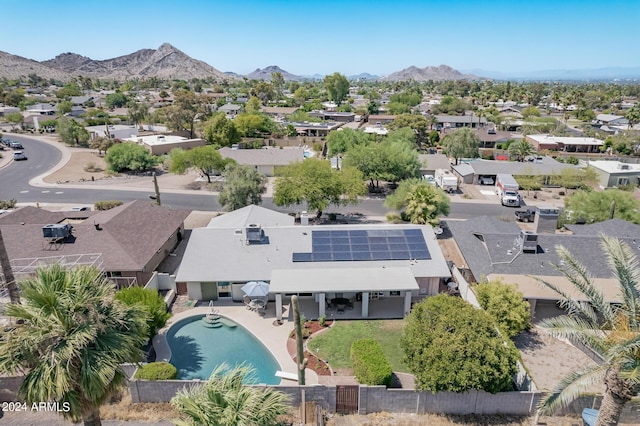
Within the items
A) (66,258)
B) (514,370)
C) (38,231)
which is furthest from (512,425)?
(38,231)

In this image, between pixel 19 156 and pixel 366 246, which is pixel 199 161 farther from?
pixel 19 156

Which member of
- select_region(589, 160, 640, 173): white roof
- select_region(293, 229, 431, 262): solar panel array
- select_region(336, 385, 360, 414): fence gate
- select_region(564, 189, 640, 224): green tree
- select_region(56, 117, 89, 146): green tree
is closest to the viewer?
select_region(336, 385, 360, 414): fence gate

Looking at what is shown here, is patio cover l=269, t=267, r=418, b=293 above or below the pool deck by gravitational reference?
above

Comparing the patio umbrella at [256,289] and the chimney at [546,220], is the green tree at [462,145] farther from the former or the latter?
the patio umbrella at [256,289]

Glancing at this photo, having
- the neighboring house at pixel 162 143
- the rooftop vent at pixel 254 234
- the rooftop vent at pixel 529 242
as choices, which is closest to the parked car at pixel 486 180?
the rooftop vent at pixel 529 242

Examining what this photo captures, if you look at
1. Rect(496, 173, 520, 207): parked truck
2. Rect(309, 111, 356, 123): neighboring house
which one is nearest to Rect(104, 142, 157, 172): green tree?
Rect(496, 173, 520, 207): parked truck

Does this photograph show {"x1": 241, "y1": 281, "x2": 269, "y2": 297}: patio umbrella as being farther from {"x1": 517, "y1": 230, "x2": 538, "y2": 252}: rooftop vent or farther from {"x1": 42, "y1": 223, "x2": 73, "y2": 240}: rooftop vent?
{"x1": 517, "y1": 230, "x2": 538, "y2": 252}: rooftop vent
